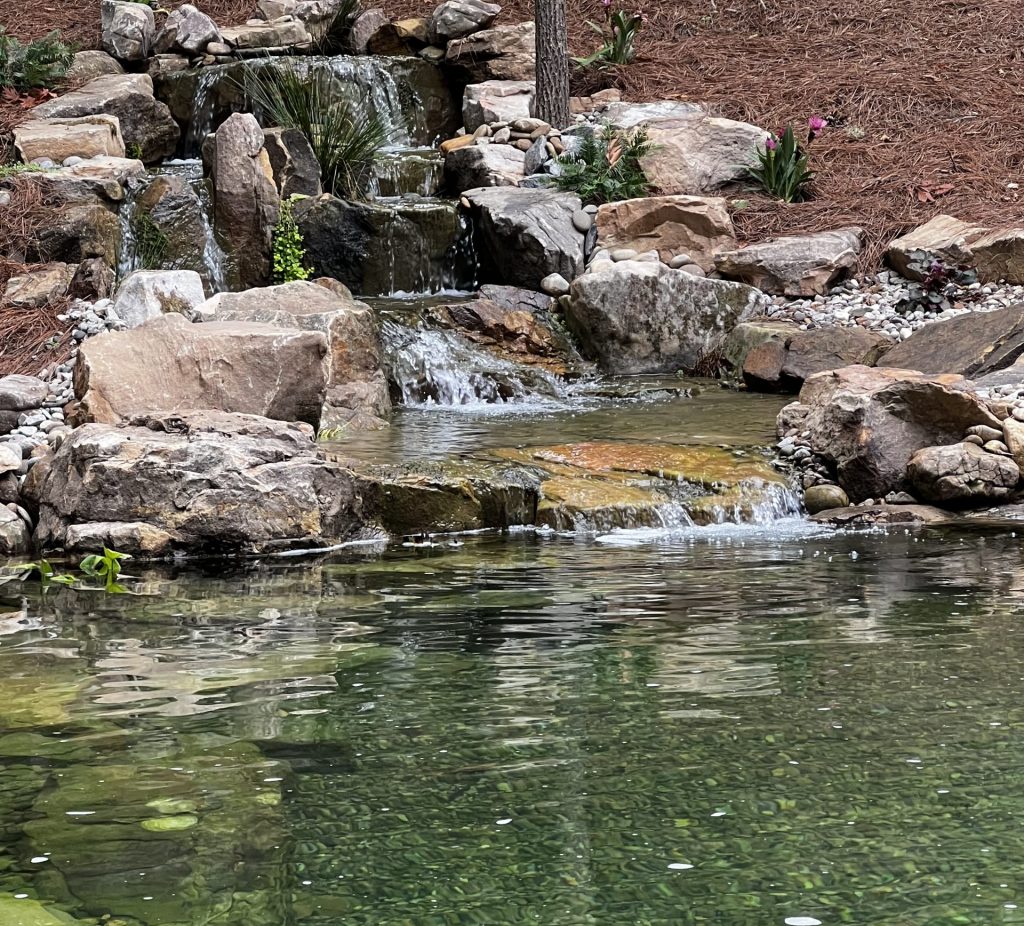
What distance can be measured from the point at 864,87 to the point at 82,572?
36.0 ft

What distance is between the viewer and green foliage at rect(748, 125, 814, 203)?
12234 mm

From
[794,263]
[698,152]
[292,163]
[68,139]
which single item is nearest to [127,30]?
[68,139]

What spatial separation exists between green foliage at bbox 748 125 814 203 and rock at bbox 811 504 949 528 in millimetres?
6206

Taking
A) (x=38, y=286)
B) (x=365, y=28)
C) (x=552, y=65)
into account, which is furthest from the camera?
(x=365, y=28)

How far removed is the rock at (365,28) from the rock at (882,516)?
11.2 m

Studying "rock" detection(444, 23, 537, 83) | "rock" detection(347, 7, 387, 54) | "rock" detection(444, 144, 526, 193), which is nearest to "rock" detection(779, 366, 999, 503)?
"rock" detection(444, 144, 526, 193)

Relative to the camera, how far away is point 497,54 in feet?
50.0

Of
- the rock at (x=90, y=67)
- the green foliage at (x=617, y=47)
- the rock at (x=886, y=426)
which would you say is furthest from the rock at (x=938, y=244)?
the rock at (x=90, y=67)

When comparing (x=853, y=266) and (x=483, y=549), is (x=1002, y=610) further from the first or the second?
(x=853, y=266)

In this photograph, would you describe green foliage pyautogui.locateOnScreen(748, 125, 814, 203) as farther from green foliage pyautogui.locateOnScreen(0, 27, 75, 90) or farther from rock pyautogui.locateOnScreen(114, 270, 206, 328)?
green foliage pyautogui.locateOnScreen(0, 27, 75, 90)

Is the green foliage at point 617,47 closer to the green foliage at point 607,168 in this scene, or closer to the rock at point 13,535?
the green foliage at point 607,168

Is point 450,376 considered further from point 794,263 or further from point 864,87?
point 864,87

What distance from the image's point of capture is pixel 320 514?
635cm

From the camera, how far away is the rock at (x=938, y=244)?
10.9 metres
